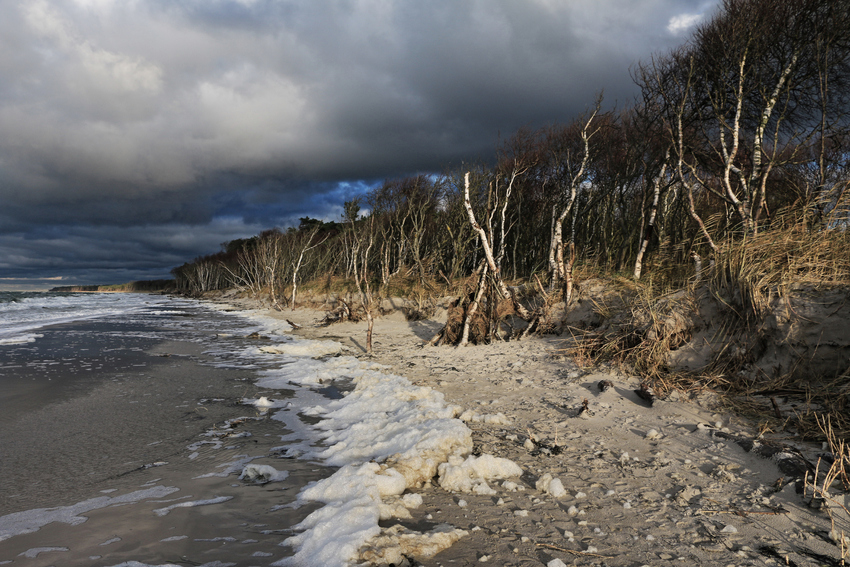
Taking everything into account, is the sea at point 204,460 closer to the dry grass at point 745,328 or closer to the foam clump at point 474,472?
the foam clump at point 474,472

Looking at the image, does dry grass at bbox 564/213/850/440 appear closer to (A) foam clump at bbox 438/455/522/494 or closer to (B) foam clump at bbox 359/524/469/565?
(A) foam clump at bbox 438/455/522/494

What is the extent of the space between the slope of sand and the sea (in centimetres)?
66

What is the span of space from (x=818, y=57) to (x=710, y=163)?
3.82m

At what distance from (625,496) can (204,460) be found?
13.8 feet

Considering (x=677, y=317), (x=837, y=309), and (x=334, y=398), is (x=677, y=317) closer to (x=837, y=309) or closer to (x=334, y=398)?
(x=837, y=309)

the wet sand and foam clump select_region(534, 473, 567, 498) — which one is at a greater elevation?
foam clump select_region(534, 473, 567, 498)

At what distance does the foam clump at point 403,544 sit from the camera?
2.56 m

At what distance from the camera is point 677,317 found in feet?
21.3

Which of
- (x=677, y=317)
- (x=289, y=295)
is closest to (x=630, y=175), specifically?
(x=677, y=317)

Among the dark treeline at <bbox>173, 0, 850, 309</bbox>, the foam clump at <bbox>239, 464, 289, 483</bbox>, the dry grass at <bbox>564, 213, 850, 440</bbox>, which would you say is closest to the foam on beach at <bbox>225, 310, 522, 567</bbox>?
the foam clump at <bbox>239, 464, 289, 483</bbox>

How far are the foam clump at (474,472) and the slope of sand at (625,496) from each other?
0.09 meters

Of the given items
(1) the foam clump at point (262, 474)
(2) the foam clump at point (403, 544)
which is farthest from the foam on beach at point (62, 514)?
(2) the foam clump at point (403, 544)

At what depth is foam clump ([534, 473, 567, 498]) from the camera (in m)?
3.34

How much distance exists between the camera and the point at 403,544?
8.84 ft
